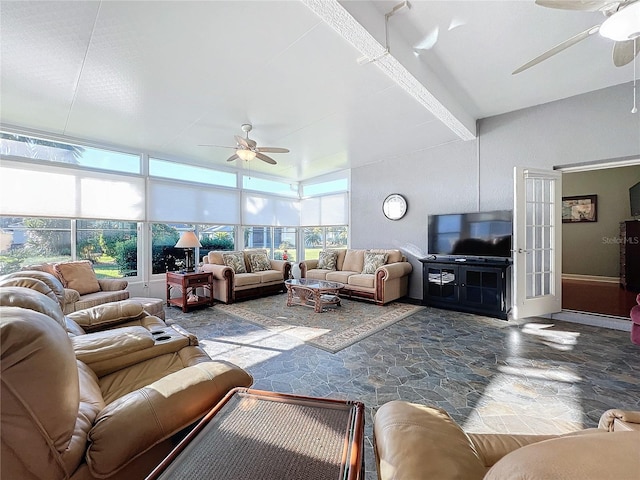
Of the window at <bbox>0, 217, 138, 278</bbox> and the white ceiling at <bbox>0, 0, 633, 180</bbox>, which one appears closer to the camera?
the white ceiling at <bbox>0, 0, 633, 180</bbox>

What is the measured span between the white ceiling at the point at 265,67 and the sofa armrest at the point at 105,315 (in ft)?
7.35

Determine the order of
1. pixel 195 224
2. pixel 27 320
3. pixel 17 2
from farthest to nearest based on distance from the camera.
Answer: pixel 195 224 < pixel 17 2 < pixel 27 320

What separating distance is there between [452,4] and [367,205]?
162 inches

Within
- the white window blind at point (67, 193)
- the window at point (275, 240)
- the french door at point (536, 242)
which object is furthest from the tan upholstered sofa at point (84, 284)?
the french door at point (536, 242)

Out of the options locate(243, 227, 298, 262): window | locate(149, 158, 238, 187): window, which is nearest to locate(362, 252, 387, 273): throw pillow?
locate(243, 227, 298, 262): window

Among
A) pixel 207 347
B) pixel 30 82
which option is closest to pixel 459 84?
pixel 207 347

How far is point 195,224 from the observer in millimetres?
5637

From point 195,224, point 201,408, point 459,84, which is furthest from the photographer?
point 195,224

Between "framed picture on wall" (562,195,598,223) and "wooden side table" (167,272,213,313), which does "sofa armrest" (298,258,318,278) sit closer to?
"wooden side table" (167,272,213,313)

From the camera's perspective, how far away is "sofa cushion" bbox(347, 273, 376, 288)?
15.7 ft

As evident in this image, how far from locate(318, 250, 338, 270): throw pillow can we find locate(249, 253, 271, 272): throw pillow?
45.4 inches

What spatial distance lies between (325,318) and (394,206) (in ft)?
9.31

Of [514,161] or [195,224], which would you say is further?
[195,224]

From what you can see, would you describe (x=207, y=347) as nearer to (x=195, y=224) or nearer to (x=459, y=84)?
(x=195, y=224)
